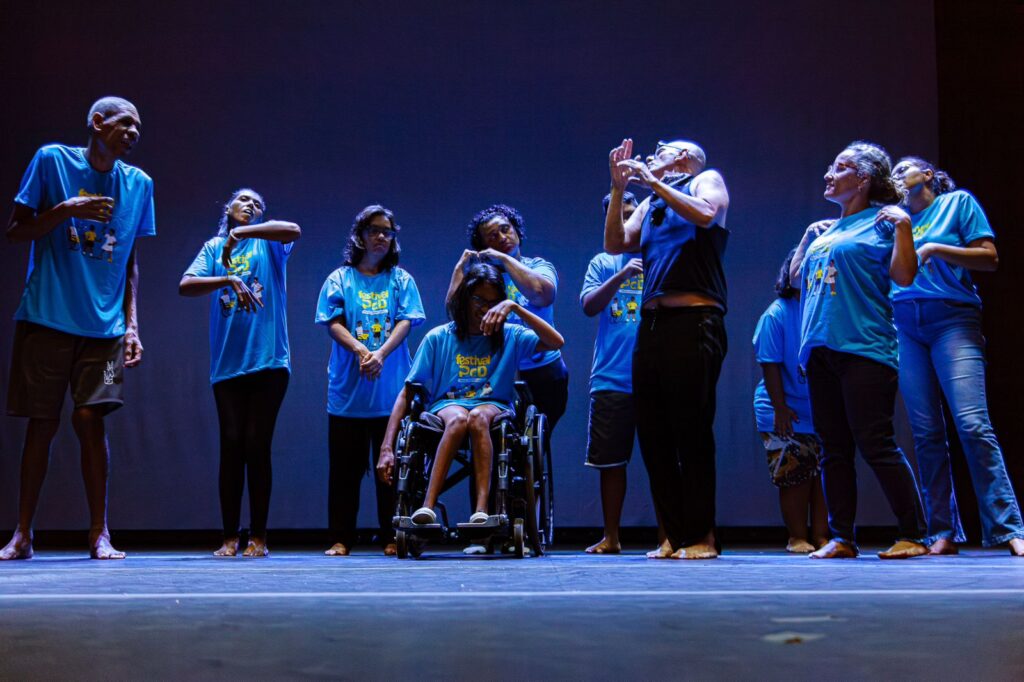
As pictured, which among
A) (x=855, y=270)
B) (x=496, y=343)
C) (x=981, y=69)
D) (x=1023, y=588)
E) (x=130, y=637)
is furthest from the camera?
(x=981, y=69)

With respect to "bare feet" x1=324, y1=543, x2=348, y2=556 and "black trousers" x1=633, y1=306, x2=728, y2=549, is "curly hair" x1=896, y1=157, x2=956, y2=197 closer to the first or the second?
"black trousers" x1=633, y1=306, x2=728, y2=549

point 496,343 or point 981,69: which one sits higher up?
point 981,69

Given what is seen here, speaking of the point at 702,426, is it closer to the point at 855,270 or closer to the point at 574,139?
the point at 855,270

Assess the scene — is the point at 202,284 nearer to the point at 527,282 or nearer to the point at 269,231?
the point at 269,231

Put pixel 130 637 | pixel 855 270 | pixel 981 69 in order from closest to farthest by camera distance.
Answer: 1. pixel 130 637
2. pixel 855 270
3. pixel 981 69

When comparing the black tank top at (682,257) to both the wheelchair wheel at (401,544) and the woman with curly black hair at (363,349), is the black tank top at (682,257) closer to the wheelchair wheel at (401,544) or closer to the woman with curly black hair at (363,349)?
the wheelchair wheel at (401,544)

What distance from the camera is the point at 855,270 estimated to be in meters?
3.04

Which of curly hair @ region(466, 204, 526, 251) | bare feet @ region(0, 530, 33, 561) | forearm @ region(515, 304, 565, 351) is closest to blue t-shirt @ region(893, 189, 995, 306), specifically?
forearm @ region(515, 304, 565, 351)

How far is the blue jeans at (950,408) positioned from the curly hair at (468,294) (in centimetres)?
138

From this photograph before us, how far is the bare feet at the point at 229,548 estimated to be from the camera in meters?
3.49

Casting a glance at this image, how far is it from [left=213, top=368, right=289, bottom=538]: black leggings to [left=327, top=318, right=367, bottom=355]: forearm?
301 millimetres

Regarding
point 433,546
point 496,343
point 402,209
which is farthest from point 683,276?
point 402,209

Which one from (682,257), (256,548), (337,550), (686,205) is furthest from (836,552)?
(256,548)

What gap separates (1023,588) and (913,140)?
362cm
